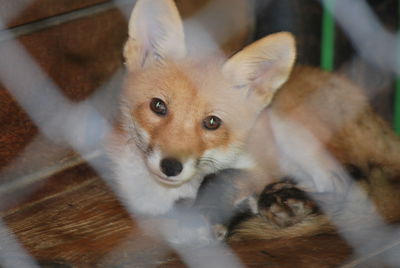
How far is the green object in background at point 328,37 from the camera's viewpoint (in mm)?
3180

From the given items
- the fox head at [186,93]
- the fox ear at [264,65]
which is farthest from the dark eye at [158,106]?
the fox ear at [264,65]

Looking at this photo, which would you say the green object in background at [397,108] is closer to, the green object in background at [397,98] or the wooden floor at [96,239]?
the green object in background at [397,98]

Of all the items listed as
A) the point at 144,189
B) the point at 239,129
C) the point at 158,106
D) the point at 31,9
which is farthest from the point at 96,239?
the point at 31,9

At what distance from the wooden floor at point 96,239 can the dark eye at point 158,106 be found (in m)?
0.40

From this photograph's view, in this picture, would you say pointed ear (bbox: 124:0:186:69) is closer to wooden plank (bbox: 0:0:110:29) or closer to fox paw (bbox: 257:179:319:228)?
wooden plank (bbox: 0:0:110:29)

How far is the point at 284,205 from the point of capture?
2234 millimetres

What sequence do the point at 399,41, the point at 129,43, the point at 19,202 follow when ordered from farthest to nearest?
the point at 399,41, the point at 19,202, the point at 129,43

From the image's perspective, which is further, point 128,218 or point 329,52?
point 329,52

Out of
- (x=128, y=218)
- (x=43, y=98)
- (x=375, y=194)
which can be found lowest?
(x=375, y=194)

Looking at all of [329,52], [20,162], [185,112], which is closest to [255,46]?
[185,112]

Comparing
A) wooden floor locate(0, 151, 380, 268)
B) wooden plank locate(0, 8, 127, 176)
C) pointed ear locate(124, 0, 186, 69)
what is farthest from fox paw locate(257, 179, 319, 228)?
wooden plank locate(0, 8, 127, 176)

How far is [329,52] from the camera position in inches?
128

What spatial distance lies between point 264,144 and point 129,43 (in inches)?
23.4

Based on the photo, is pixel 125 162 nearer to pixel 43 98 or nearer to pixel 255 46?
pixel 43 98
